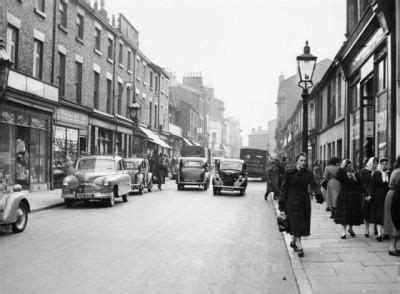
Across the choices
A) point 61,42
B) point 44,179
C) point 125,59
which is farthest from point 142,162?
point 125,59

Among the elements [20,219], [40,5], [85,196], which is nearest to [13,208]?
[20,219]

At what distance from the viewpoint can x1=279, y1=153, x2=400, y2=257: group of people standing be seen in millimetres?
7922

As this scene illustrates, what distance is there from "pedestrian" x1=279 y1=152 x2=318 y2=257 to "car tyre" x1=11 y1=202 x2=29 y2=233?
543cm

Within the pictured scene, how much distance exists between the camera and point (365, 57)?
15.6 meters

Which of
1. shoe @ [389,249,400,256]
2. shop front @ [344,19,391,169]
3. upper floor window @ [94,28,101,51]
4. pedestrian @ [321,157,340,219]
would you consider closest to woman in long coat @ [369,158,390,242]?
shoe @ [389,249,400,256]

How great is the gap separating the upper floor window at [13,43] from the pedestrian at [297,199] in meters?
13.4

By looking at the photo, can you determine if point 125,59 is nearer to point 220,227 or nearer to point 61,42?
point 61,42

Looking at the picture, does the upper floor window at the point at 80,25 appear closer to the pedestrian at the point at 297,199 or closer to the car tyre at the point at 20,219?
the car tyre at the point at 20,219

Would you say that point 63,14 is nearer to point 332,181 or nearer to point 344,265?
→ point 332,181

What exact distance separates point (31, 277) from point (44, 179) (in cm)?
1588

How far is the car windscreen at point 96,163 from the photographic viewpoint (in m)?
16.7

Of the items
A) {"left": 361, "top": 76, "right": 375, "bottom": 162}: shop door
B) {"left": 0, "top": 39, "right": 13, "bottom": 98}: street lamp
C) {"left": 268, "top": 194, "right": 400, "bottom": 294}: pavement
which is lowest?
{"left": 268, "top": 194, "right": 400, "bottom": 294}: pavement

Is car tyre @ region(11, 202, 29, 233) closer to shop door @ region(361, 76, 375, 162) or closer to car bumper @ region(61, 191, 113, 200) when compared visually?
car bumper @ region(61, 191, 113, 200)

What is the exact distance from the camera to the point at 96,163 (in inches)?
663
